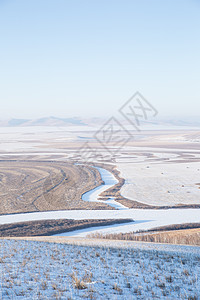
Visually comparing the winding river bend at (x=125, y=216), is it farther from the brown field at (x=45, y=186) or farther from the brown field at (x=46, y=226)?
the brown field at (x=45, y=186)

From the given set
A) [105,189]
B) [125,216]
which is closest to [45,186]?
[105,189]

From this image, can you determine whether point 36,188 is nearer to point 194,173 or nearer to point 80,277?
point 194,173

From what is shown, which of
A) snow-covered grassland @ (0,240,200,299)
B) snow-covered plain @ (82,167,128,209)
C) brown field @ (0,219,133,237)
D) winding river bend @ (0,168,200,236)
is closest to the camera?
snow-covered grassland @ (0,240,200,299)

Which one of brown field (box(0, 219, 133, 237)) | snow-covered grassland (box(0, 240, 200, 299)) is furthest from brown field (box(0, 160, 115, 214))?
snow-covered grassland (box(0, 240, 200, 299))

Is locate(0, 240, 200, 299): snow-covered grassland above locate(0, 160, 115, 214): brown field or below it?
above

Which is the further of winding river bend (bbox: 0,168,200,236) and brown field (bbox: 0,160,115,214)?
brown field (bbox: 0,160,115,214)

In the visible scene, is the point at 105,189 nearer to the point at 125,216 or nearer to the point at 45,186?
the point at 45,186

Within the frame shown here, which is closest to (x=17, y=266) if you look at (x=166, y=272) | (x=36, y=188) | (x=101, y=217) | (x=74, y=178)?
(x=166, y=272)

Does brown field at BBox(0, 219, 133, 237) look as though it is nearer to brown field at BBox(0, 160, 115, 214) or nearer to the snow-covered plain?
brown field at BBox(0, 160, 115, 214)

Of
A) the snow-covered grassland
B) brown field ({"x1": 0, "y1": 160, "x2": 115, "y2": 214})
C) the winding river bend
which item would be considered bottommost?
brown field ({"x1": 0, "y1": 160, "x2": 115, "y2": 214})
